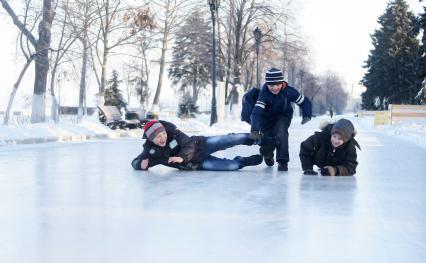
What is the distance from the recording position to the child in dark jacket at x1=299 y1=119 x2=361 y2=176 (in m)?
6.44

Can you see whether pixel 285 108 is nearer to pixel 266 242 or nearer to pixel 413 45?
pixel 266 242

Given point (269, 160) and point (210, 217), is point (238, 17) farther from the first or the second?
point (210, 217)

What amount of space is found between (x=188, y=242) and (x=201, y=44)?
37120 millimetres

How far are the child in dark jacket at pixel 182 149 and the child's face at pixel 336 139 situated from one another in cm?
124

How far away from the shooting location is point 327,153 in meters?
6.68

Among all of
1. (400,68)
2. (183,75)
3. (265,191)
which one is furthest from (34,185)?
(183,75)

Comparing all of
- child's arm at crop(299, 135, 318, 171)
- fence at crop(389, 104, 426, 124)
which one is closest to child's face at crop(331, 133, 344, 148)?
child's arm at crop(299, 135, 318, 171)

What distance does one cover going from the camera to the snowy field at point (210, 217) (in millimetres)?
2947

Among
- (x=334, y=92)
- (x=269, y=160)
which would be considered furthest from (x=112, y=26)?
(x=334, y=92)

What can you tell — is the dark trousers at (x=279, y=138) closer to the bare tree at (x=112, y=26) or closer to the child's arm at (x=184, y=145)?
the child's arm at (x=184, y=145)

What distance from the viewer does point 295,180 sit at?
640 centimetres

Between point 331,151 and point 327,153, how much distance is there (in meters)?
0.06

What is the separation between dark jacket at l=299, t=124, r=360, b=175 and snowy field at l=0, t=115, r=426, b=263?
0.60 feet

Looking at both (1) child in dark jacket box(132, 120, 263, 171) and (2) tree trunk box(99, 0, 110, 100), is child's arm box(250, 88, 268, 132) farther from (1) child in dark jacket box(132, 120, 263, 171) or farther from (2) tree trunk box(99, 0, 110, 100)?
(2) tree trunk box(99, 0, 110, 100)
